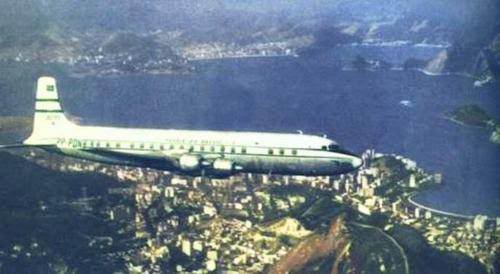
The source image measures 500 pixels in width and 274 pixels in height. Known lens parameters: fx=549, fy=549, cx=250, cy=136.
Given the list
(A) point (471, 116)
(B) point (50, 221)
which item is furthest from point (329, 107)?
(B) point (50, 221)

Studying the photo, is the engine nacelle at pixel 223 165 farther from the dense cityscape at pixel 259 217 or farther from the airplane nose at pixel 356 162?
the airplane nose at pixel 356 162

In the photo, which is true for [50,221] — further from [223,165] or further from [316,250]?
[316,250]

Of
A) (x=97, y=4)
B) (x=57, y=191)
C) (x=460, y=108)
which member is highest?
(x=97, y=4)

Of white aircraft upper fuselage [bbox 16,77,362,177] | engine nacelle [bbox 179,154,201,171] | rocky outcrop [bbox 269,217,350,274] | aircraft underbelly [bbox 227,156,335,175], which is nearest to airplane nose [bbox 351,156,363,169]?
white aircraft upper fuselage [bbox 16,77,362,177]

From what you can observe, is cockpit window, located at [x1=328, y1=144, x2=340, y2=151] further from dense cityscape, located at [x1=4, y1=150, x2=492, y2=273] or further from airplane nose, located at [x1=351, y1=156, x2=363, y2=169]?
dense cityscape, located at [x1=4, y1=150, x2=492, y2=273]

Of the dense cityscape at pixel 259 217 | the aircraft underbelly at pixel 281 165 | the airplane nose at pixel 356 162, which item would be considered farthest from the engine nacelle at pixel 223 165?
the airplane nose at pixel 356 162

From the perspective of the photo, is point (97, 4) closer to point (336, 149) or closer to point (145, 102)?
point (145, 102)

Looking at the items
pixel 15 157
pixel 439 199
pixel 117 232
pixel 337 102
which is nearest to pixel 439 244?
pixel 439 199
